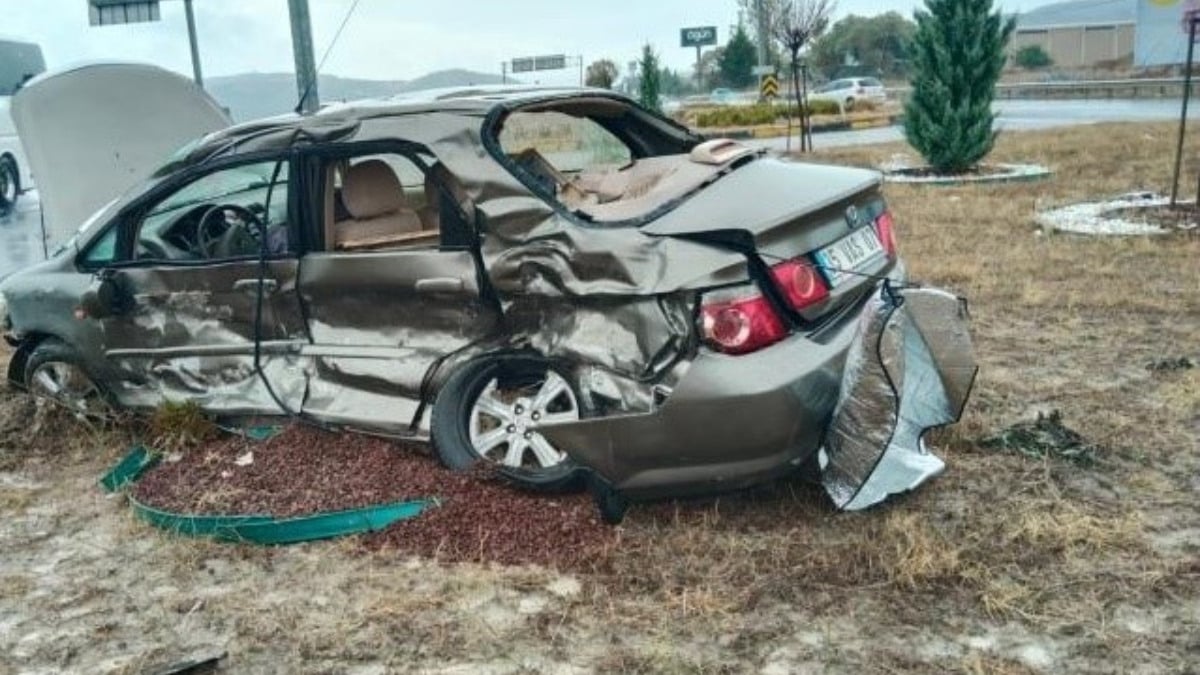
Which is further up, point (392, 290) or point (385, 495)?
point (392, 290)

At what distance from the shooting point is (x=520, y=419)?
3682mm

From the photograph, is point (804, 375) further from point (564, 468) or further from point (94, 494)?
point (94, 494)

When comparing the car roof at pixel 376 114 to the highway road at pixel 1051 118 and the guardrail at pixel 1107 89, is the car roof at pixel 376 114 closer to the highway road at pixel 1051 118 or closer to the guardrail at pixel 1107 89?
the highway road at pixel 1051 118

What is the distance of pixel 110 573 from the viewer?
354cm

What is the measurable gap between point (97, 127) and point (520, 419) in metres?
4.90

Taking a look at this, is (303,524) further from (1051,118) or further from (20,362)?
(1051,118)

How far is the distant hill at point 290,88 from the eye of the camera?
5.30 metres

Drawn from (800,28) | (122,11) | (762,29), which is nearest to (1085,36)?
(762,29)

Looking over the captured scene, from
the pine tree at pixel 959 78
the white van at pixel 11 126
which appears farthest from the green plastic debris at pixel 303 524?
the white van at pixel 11 126

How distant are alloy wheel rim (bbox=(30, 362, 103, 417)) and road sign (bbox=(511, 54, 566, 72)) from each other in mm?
24873

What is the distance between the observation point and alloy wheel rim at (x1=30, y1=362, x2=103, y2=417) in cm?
481

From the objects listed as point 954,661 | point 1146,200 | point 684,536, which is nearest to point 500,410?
point 684,536

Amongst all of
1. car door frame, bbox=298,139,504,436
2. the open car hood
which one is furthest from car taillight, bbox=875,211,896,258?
the open car hood

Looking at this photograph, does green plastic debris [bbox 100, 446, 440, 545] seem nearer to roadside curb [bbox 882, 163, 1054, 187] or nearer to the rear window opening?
the rear window opening
